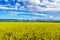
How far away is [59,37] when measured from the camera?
12.6 ft

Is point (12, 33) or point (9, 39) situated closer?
point (9, 39)

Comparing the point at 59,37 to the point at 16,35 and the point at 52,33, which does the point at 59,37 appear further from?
the point at 16,35

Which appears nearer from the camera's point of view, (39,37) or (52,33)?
(39,37)

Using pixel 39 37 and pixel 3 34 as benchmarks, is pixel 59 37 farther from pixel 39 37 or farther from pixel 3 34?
pixel 3 34

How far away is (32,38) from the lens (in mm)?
3646

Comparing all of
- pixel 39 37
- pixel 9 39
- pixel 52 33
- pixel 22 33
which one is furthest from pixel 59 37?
pixel 9 39

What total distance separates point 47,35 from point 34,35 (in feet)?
0.92

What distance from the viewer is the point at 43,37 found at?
366 cm

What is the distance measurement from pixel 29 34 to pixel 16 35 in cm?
27

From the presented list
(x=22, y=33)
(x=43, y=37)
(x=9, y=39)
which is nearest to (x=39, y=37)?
(x=43, y=37)

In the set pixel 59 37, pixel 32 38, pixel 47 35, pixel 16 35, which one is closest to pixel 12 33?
pixel 16 35

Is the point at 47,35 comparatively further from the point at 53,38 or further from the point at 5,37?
the point at 5,37

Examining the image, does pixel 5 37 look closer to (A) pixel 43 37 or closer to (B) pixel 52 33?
(A) pixel 43 37

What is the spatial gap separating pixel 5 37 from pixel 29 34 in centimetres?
49
